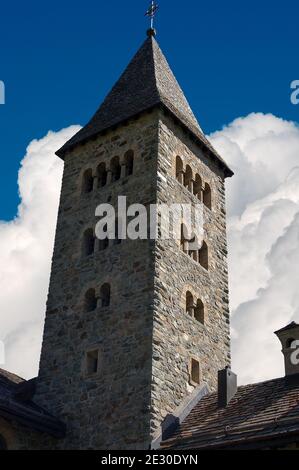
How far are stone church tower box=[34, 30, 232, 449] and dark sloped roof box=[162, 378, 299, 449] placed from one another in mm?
830

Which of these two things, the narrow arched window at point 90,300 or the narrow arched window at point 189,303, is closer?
the narrow arched window at point 90,300

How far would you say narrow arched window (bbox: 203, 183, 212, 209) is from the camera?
84.4ft

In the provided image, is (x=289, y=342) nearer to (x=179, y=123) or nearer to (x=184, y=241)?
(x=184, y=241)

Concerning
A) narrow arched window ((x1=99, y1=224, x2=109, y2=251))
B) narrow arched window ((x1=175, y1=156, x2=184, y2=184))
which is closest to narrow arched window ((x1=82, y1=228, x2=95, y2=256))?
narrow arched window ((x1=99, y1=224, x2=109, y2=251))

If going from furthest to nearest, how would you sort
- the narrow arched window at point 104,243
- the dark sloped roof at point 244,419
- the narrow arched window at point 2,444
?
the narrow arched window at point 104,243
the narrow arched window at point 2,444
the dark sloped roof at point 244,419

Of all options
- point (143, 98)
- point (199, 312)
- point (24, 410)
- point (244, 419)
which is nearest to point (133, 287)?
point (199, 312)

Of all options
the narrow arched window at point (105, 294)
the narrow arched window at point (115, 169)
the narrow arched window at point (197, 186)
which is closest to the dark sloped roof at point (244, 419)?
the narrow arched window at point (105, 294)

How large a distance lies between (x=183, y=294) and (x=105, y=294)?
7.77ft

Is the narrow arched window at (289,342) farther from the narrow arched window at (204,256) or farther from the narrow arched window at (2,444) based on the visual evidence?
the narrow arched window at (2,444)

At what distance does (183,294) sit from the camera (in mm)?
21797

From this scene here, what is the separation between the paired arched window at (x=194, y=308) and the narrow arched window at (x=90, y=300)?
2844 mm

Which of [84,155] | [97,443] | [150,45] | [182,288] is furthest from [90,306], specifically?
[150,45]

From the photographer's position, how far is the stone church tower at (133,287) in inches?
762

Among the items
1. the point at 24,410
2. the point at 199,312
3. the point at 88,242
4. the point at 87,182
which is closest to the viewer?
the point at 24,410
